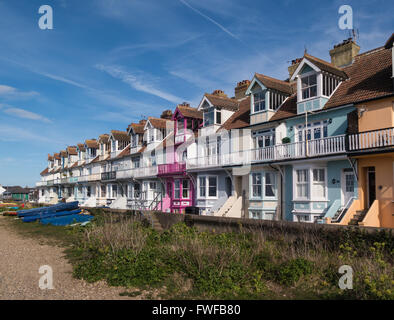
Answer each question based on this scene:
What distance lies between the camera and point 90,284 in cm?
1166

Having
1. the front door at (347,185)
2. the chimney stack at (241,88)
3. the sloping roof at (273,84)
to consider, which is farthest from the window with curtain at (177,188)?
the front door at (347,185)

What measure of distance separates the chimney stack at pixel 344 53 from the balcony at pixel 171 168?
1364cm

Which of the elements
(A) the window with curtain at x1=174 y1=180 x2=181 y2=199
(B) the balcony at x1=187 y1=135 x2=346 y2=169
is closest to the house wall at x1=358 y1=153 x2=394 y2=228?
(B) the balcony at x1=187 y1=135 x2=346 y2=169

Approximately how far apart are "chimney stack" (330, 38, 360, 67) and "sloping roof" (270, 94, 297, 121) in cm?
342

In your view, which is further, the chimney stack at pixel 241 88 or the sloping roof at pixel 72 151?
the sloping roof at pixel 72 151

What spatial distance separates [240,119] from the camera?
26.0m

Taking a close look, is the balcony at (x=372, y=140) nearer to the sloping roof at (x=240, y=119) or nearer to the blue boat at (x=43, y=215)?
the sloping roof at (x=240, y=119)

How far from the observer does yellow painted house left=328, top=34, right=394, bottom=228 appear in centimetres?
1573

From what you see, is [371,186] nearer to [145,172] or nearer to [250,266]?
[250,266]

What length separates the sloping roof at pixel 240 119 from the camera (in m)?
25.0

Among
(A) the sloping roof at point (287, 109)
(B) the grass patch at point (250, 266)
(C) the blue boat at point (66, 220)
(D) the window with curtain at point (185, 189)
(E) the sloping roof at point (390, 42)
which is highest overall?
(E) the sloping roof at point (390, 42)

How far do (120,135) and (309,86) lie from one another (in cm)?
2765
